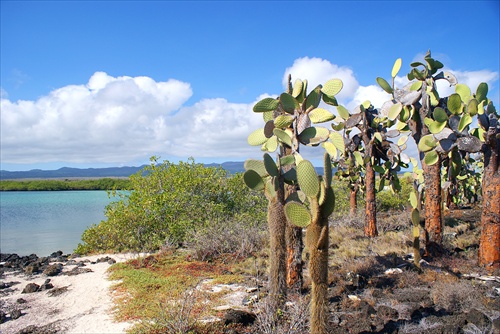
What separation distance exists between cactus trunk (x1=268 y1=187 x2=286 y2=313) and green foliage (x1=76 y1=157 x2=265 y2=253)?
529cm

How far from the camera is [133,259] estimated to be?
9.31m

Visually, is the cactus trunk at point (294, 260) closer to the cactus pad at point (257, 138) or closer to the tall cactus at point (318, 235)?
the cactus pad at point (257, 138)

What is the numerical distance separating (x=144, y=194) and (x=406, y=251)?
797cm

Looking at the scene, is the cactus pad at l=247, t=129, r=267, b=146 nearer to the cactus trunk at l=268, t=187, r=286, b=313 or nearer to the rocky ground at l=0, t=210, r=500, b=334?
the cactus trunk at l=268, t=187, r=286, b=313

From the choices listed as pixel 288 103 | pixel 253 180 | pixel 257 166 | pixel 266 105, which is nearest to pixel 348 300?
pixel 253 180

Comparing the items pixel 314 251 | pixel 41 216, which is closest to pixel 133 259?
pixel 314 251

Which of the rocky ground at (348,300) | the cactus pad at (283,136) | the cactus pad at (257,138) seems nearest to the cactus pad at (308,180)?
the rocky ground at (348,300)

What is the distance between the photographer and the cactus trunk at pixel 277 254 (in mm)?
4961

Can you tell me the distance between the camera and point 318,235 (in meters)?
3.58

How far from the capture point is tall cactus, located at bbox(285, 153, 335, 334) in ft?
11.8

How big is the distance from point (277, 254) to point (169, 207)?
7632 millimetres

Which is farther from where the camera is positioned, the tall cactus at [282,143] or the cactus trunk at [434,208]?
the cactus trunk at [434,208]

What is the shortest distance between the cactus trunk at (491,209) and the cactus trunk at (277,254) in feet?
12.7

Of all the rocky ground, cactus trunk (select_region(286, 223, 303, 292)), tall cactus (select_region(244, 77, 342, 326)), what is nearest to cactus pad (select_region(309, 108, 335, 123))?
tall cactus (select_region(244, 77, 342, 326))
